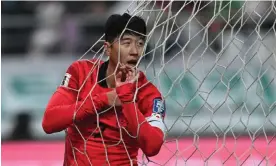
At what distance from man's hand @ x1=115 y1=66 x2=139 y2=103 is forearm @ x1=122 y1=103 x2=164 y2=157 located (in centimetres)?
2

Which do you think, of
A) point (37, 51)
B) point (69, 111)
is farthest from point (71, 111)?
point (37, 51)

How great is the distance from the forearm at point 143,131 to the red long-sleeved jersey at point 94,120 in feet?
0.07

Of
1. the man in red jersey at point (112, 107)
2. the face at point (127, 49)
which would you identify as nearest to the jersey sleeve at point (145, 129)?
the man in red jersey at point (112, 107)

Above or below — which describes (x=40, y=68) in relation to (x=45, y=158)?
above

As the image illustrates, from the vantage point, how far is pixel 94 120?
188 centimetres

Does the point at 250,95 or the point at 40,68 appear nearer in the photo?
the point at 250,95

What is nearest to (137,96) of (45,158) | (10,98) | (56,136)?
(45,158)

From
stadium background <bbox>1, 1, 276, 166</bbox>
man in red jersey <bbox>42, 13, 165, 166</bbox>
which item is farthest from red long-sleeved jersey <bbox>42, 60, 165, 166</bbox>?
stadium background <bbox>1, 1, 276, 166</bbox>

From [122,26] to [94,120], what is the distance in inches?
9.1

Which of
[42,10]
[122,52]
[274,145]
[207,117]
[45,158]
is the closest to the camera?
[122,52]

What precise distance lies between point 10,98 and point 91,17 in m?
0.63

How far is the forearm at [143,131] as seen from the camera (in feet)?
5.80

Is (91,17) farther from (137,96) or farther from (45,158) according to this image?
(137,96)

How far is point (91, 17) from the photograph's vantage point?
14.4 feet
